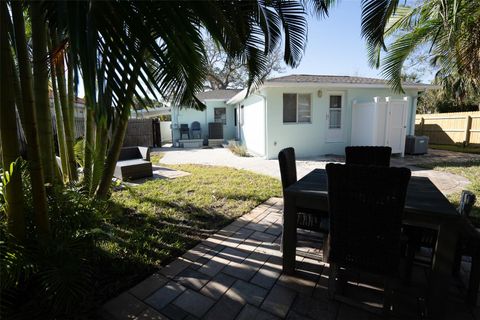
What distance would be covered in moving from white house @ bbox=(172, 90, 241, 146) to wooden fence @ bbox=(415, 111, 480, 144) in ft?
37.5

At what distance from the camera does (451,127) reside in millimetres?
13578

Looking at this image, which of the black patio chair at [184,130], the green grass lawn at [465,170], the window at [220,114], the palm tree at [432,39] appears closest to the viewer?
the palm tree at [432,39]

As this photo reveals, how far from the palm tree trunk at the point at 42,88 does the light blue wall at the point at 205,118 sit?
13664mm

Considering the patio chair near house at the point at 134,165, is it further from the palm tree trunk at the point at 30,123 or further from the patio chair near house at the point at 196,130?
the patio chair near house at the point at 196,130

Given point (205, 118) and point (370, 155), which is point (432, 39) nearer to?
point (370, 155)

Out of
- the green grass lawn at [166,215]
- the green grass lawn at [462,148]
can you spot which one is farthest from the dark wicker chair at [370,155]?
the green grass lawn at [462,148]

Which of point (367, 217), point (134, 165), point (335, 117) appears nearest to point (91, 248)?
point (367, 217)

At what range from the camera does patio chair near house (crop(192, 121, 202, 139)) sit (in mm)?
15820

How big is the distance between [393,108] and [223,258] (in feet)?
29.5

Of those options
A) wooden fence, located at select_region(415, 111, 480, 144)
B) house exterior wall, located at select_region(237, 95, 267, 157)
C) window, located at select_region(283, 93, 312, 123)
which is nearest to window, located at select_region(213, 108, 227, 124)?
house exterior wall, located at select_region(237, 95, 267, 157)

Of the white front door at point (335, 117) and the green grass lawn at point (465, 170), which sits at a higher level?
the white front door at point (335, 117)

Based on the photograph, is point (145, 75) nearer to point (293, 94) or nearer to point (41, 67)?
point (41, 67)

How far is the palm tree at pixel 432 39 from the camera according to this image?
375cm

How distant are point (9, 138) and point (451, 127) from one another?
695 inches
